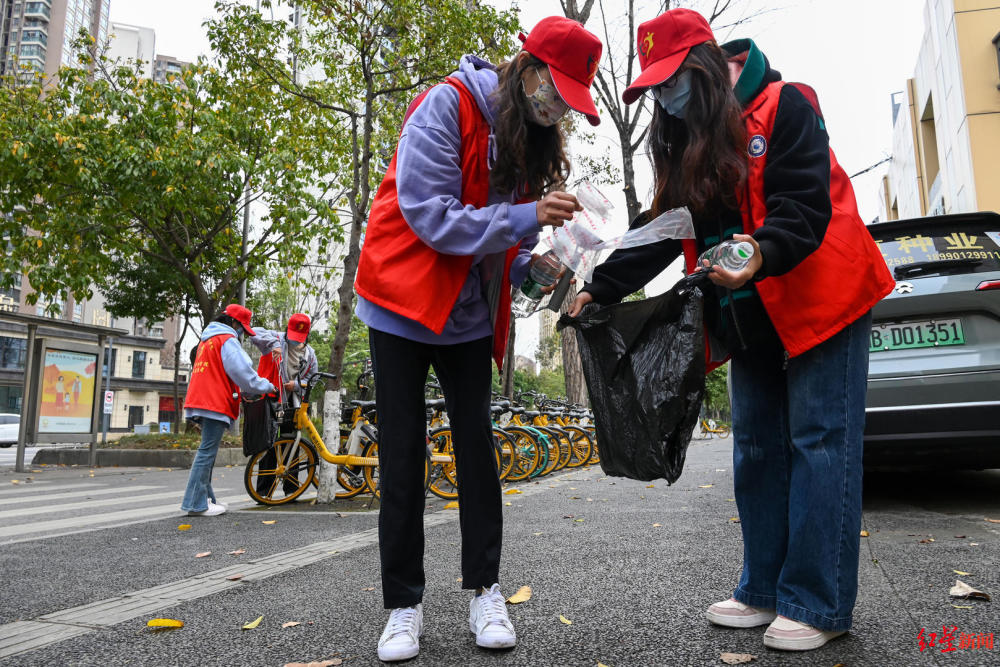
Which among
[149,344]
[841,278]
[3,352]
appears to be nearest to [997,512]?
A: [841,278]

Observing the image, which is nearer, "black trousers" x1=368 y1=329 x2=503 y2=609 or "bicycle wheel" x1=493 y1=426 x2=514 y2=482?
"black trousers" x1=368 y1=329 x2=503 y2=609

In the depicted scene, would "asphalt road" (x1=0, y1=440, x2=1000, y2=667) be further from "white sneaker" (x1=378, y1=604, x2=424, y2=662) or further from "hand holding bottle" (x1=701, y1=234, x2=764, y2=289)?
"hand holding bottle" (x1=701, y1=234, x2=764, y2=289)

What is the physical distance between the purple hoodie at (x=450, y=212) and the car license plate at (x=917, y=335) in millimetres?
2680

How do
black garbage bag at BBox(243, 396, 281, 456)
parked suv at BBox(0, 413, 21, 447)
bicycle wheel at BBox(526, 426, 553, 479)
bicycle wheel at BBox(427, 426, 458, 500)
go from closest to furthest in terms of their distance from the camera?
1. black garbage bag at BBox(243, 396, 281, 456)
2. bicycle wheel at BBox(427, 426, 458, 500)
3. bicycle wheel at BBox(526, 426, 553, 479)
4. parked suv at BBox(0, 413, 21, 447)

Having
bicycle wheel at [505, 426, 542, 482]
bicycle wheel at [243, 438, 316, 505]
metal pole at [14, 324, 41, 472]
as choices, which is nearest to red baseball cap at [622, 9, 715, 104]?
bicycle wheel at [243, 438, 316, 505]

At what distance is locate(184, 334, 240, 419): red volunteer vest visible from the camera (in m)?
5.56

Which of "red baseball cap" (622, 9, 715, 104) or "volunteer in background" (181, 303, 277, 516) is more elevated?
"red baseball cap" (622, 9, 715, 104)

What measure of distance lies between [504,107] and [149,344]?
5941cm

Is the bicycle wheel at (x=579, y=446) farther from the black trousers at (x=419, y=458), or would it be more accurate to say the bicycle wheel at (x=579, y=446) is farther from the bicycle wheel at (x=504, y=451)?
the black trousers at (x=419, y=458)

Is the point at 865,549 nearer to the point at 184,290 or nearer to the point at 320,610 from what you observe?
the point at 320,610

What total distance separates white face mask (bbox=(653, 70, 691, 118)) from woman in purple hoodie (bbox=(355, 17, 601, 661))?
208 millimetres

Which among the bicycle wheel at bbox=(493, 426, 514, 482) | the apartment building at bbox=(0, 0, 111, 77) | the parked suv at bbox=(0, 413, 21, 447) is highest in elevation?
the apartment building at bbox=(0, 0, 111, 77)

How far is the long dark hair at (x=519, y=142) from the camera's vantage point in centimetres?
214

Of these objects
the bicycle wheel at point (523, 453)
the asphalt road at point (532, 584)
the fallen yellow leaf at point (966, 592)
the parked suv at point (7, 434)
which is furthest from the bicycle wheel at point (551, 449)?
the parked suv at point (7, 434)
